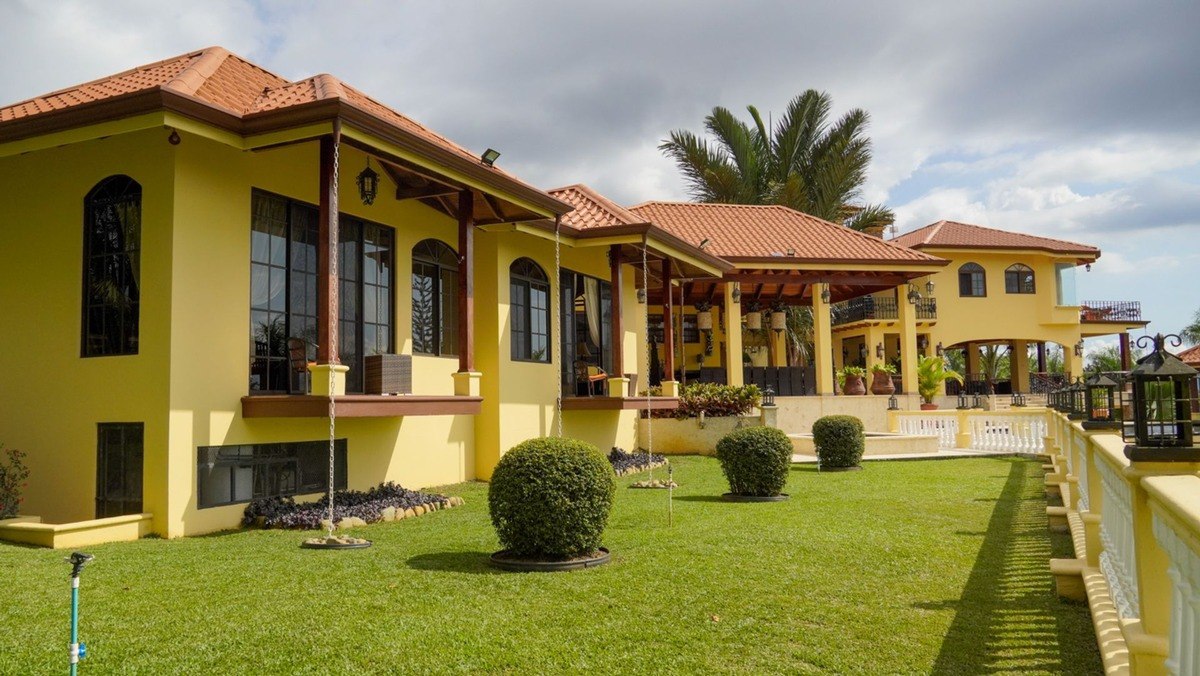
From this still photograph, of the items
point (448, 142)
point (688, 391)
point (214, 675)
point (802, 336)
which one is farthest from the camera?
point (802, 336)

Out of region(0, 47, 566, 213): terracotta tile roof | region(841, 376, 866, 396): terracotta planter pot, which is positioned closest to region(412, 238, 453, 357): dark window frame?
region(0, 47, 566, 213): terracotta tile roof

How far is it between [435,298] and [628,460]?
5651 millimetres

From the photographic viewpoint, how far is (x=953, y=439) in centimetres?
2166

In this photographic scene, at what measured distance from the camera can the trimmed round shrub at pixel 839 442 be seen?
16.7m

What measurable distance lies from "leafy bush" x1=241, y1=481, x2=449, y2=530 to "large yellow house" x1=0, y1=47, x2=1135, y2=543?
0.78 ft

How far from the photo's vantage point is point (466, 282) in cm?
1279

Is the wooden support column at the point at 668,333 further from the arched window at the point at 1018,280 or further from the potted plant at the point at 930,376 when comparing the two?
the arched window at the point at 1018,280

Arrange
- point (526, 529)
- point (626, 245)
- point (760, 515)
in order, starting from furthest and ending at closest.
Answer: point (626, 245) < point (760, 515) < point (526, 529)

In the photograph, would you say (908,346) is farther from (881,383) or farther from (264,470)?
(264,470)

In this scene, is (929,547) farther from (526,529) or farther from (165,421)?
(165,421)

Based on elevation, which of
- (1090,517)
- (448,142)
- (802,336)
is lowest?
(1090,517)

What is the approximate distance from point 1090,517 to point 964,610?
1098 mm

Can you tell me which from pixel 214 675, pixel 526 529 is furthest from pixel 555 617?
pixel 214 675

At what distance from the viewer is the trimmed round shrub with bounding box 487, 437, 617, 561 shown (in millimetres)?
7535
